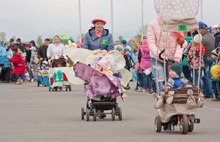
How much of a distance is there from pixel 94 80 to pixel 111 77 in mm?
312

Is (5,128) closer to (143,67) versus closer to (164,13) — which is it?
(164,13)

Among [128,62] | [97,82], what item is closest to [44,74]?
[128,62]

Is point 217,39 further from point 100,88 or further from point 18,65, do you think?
point 18,65

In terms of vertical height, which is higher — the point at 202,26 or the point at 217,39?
the point at 202,26

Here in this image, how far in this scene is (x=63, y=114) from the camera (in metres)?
17.1

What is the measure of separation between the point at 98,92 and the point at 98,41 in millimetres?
1380

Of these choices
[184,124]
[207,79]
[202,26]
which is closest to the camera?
[184,124]

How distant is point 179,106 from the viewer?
12391 millimetres

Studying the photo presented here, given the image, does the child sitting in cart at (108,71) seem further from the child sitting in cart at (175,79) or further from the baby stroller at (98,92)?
the child sitting in cart at (175,79)

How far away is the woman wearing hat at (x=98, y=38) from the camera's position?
16234 mm

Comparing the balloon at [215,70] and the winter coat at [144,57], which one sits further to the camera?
the winter coat at [144,57]

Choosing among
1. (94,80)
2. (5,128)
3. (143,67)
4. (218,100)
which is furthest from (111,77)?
(143,67)

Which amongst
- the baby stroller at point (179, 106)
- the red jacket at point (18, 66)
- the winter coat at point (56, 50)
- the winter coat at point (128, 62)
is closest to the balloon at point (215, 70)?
the winter coat at point (56, 50)

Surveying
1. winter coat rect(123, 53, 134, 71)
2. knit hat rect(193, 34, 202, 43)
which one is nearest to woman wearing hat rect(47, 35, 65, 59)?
winter coat rect(123, 53, 134, 71)
